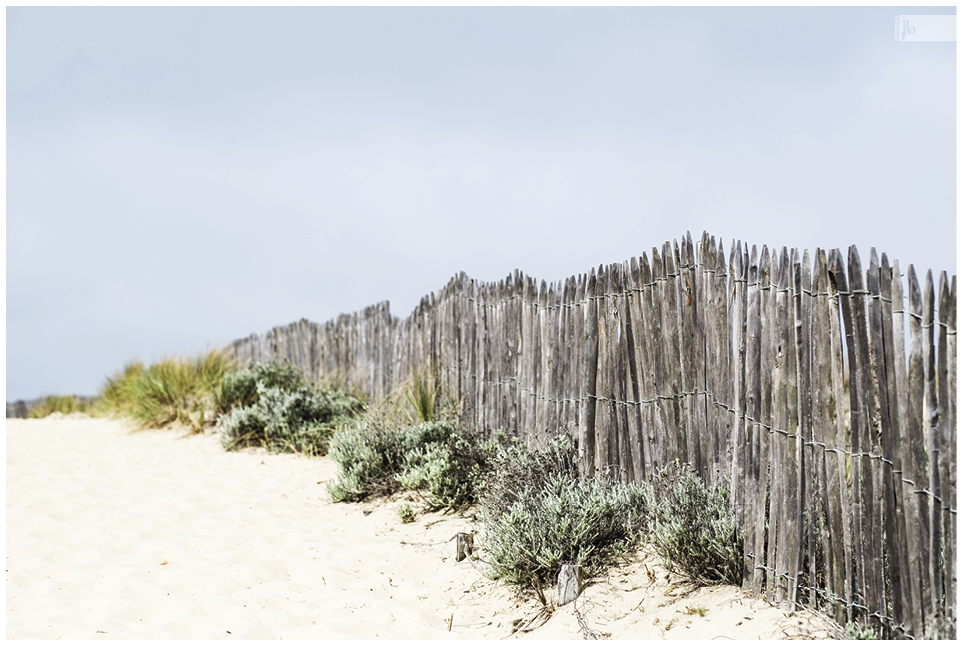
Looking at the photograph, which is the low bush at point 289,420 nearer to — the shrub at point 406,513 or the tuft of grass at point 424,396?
the tuft of grass at point 424,396

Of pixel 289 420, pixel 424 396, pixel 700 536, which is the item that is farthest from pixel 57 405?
pixel 700 536

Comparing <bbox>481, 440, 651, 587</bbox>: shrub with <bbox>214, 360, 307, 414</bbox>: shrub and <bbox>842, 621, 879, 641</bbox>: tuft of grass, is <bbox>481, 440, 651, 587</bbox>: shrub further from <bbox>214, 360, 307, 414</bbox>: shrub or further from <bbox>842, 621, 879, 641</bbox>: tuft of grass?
<bbox>214, 360, 307, 414</bbox>: shrub

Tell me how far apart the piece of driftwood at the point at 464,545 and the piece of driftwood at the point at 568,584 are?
3.46ft

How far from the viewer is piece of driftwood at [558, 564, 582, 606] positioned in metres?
4.26

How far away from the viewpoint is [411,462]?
22.1 feet

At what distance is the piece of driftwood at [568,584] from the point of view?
4.26 metres

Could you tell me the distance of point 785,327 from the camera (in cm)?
371

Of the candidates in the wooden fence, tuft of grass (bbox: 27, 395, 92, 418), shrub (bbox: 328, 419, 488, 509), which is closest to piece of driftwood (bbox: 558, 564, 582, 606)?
the wooden fence

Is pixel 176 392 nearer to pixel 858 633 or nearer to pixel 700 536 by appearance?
pixel 700 536

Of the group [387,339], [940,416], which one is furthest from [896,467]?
[387,339]

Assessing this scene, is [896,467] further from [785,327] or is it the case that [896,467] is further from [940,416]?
[785,327]

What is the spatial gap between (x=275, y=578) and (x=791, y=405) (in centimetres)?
352

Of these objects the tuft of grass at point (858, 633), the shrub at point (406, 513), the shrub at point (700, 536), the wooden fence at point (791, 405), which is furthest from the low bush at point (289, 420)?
the tuft of grass at point (858, 633)

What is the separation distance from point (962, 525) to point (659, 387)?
78.4 inches
